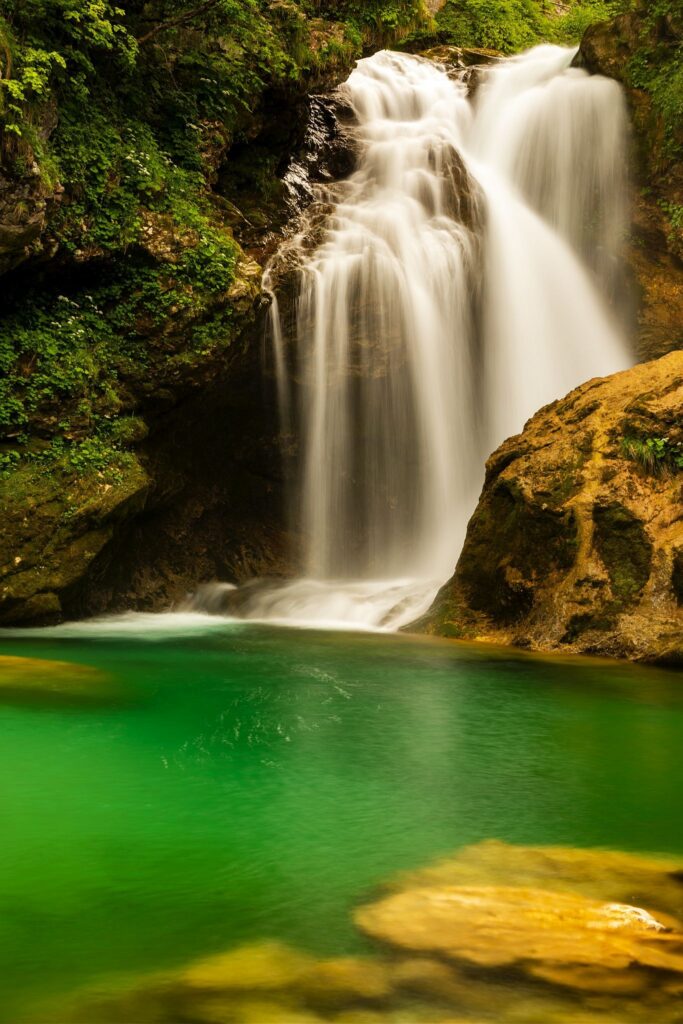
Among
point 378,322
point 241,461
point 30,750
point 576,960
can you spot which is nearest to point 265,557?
point 241,461

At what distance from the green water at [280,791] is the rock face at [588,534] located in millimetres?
934

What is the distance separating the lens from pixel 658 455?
9.61 meters

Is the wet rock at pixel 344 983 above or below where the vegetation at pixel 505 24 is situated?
below

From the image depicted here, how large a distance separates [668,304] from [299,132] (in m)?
6.87

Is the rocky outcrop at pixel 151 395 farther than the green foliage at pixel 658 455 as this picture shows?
Yes

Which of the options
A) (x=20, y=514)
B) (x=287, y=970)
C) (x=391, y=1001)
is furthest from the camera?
(x=20, y=514)

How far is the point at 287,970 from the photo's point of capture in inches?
110

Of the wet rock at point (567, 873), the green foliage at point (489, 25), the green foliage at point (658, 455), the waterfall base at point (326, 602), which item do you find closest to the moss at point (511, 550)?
the green foliage at point (658, 455)

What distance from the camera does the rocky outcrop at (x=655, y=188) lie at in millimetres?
16219

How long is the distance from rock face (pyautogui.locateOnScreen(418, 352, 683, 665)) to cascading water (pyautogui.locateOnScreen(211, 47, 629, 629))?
2760 mm

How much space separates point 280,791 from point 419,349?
10.9m

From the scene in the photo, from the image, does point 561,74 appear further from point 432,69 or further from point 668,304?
point 668,304

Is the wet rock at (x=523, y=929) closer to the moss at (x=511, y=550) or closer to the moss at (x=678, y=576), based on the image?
the moss at (x=678, y=576)

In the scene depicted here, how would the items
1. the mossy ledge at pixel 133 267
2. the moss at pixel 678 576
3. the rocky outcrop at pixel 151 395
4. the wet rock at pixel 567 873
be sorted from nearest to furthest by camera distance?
the wet rock at pixel 567 873
the moss at pixel 678 576
the mossy ledge at pixel 133 267
the rocky outcrop at pixel 151 395
